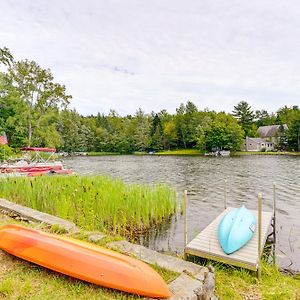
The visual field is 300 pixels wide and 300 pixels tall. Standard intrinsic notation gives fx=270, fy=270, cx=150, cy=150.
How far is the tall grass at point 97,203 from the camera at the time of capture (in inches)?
257

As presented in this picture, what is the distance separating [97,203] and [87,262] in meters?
4.21

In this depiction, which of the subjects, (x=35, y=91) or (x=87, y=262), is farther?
(x=35, y=91)

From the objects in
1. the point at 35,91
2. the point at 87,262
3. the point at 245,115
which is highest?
the point at 35,91

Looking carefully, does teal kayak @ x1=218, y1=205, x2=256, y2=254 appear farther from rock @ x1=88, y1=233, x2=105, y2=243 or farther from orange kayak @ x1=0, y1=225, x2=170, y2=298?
orange kayak @ x1=0, y1=225, x2=170, y2=298

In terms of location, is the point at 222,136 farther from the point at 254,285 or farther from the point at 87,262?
the point at 87,262

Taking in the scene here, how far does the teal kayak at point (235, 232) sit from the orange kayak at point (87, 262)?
243 centimetres

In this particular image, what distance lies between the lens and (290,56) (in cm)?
2317

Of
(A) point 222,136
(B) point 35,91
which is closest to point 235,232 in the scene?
(B) point 35,91

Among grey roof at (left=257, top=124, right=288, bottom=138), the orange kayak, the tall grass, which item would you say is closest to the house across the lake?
grey roof at (left=257, top=124, right=288, bottom=138)

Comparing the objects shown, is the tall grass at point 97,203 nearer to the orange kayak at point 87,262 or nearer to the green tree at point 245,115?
the orange kayak at point 87,262

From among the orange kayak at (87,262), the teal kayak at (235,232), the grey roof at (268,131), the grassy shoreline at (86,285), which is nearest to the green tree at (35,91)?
the teal kayak at (235,232)

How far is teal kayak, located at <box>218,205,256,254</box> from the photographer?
15.6ft

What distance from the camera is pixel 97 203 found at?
6934mm

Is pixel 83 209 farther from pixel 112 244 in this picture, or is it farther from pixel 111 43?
pixel 111 43
